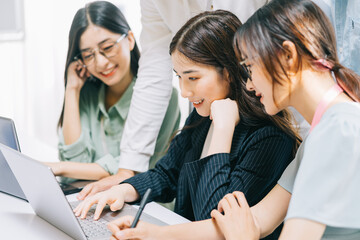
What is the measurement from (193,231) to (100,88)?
1221 mm

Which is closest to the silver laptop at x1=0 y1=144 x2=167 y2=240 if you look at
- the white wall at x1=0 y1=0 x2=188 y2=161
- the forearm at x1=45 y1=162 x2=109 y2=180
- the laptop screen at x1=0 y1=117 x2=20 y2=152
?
the laptop screen at x1=0 y1=117 x2=20 y2=152

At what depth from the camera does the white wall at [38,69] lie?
381 centimetres

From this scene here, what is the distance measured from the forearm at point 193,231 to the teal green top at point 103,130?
2.94ft

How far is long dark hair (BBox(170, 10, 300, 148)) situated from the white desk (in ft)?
1.20

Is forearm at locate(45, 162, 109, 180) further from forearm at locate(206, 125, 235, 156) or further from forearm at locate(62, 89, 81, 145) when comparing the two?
forearm at locate(206, 125, 235, 156)

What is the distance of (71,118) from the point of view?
1962 mm

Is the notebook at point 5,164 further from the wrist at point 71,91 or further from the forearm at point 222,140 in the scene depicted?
the wrist at point 71,91

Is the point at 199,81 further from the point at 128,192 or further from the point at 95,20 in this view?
the point at 95,20

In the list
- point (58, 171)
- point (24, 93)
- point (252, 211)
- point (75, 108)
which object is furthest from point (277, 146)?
point (24, 93)

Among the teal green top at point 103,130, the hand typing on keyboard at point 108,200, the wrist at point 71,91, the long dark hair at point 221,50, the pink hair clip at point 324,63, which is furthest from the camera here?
the wrist at point 71,91

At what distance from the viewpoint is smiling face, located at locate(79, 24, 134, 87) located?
74.9 inches

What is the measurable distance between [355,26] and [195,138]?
0.60 meters

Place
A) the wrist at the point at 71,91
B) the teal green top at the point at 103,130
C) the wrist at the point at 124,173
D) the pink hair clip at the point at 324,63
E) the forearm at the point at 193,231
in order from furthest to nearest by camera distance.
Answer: the wrist at the point at 71,91 → the teal green top at the point at 103,130 → the wrist at the point at 124,173 → the forearm at the point at 193,231 → the pink hair clip at the point at 324,63

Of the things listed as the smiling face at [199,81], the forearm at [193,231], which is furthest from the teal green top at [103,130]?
the forearm at [193,231]
